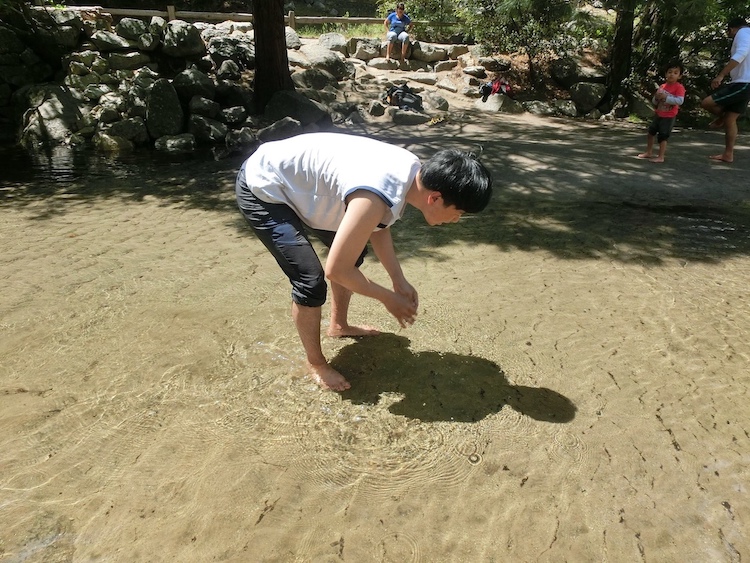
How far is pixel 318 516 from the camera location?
1.88m

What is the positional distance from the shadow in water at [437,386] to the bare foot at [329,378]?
0.14 feet

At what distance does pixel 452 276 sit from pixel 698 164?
4358mm

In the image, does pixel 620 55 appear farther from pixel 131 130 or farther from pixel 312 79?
pixel 131 130

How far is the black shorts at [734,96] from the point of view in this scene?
5.75 meters

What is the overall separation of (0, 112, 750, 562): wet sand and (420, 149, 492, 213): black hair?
984mm

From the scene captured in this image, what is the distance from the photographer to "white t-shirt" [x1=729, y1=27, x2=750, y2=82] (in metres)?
5.65

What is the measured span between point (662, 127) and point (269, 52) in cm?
617

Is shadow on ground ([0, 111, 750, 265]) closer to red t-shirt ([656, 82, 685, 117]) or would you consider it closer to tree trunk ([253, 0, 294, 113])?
red t-shirt ([656, 82, 685, 117])

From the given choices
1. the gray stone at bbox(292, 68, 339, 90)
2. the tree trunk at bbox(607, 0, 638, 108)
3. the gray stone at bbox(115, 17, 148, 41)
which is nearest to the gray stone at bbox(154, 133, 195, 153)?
the gray stone at bbox(292, 68, 339, 90)

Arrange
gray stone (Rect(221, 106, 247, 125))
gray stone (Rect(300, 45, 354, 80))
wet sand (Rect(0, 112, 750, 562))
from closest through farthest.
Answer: wet sand (Rect(0, 112, 750, 562))
gray stone (Rect(221, 106, 247, 125))
gray stone (Rect(300, 45, 354, 80))

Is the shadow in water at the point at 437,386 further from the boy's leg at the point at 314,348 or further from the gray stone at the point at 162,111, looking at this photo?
the gray stone at the point at 162,111

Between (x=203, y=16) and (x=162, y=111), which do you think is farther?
(x=203, y=16)

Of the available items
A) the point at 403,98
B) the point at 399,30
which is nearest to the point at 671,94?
the point at 403,98

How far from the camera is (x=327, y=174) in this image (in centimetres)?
201
